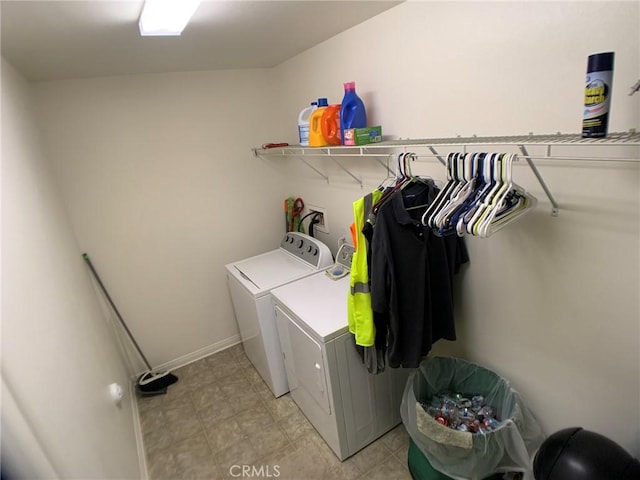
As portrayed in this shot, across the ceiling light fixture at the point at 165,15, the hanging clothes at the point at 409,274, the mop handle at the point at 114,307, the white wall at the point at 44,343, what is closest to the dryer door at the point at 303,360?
the hanging clothes at the point at 409,274

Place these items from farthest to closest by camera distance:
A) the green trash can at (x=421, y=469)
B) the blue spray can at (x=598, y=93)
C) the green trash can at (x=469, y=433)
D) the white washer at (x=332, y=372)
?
the white washer at (x=332, y=372) → the green trash can at (x=421, y=469) → the green trash can at (x=469, y=433) → the blue spray can at (x=598, y=93)

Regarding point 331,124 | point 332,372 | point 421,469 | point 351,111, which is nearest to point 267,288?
point 332,372

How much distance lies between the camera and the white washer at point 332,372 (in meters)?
1.75

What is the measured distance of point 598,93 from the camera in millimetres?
892

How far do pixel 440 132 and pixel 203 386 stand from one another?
7.94ft

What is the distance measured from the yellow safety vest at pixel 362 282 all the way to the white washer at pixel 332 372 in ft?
0.53

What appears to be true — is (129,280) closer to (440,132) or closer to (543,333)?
(440,132)

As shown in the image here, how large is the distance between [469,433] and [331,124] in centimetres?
161

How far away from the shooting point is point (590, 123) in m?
0.93

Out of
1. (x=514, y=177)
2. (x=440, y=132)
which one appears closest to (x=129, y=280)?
(x=440, y=132)

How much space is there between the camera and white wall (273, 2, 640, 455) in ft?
3.63

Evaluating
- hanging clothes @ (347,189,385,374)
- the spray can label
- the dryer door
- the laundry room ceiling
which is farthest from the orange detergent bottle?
the spray can label

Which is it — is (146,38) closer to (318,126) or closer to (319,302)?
(318,126)

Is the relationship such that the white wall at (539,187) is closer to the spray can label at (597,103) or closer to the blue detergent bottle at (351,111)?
the blue detergent bottle at (351,111)
